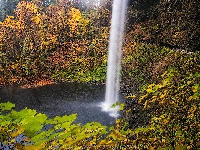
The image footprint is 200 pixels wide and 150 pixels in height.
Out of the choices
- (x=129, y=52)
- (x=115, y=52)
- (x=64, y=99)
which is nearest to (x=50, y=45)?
(x=115, y=52)

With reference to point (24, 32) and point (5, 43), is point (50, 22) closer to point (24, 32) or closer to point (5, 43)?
point (24, 32)

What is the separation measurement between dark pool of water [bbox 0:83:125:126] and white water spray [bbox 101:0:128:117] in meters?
0.52

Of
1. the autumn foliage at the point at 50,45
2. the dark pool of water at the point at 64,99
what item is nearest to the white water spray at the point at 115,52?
the dark pool of water at the point at 64,99

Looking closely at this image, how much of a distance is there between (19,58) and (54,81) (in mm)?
3961

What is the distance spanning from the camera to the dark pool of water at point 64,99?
10883mm

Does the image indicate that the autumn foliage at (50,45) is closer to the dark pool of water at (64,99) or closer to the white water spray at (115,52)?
the white water spray at (115,52)

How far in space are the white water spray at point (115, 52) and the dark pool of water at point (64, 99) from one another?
52 centimetres

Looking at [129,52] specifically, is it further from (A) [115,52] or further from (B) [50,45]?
(B) [50,45]

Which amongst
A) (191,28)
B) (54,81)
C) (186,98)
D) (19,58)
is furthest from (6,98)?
(186,98)

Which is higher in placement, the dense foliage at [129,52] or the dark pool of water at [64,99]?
the dense foliage at [129,52]

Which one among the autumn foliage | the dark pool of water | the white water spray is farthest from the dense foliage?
the dark pool of water

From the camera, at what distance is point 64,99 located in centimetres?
1376

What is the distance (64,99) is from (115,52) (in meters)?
5.26

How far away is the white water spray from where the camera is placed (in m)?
13.1
